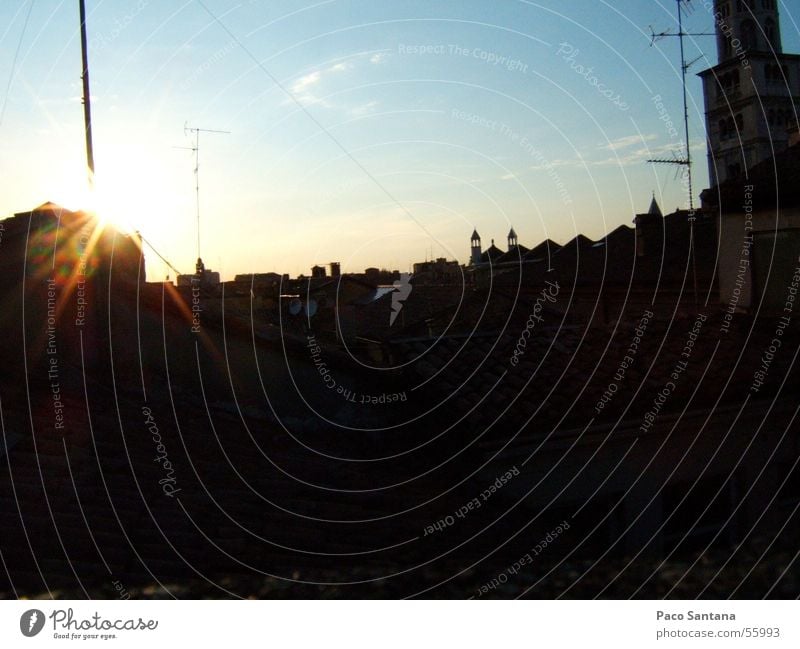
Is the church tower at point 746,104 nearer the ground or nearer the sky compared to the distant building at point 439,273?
nearer the sky

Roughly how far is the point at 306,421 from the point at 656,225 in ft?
44.8

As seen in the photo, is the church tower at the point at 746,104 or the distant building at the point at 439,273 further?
the church tower at the point at 746,104

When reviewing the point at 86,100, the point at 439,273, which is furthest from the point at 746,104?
the point at 86,100

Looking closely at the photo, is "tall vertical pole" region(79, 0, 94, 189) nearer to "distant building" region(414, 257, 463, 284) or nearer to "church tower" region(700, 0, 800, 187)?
"distant building" region(414, 257, 463, 284)

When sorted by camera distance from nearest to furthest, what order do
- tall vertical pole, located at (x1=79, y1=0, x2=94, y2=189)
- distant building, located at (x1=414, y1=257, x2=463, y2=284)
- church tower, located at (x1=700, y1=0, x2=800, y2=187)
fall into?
1. tall vertical pole, located at (x1=79, y1=0, x2=94, y2=189)
2. distant building, located at (x1=414, y1=257, x2=463, y2=284)
3. church tower, located at (x1=700, y1=0, x2=800, y2=187)

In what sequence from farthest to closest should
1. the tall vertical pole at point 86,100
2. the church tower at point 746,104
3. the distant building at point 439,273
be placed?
the church tower at point 746,104, the distant building at point 439,273, the tall vertical pole at point 86,100

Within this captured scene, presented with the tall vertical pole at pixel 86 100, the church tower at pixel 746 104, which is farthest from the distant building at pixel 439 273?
the tall vertical pole at pixel 86 100

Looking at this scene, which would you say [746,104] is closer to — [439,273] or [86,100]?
[439,273]

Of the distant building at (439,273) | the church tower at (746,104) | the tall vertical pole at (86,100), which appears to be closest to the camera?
the tall vertical pole at (86,100)

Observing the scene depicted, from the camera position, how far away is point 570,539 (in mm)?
5629

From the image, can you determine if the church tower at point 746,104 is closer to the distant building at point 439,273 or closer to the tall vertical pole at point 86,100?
the distant building at point 439,273

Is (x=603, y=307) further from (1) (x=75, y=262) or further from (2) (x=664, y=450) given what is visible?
(1) (x=75, y=262)

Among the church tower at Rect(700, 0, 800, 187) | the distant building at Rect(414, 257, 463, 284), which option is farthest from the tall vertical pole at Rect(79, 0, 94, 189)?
the church tower at Rect(700, 0, 800, 187)

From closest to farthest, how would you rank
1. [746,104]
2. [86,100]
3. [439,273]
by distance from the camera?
[86,100], [439,273], [746,104]
